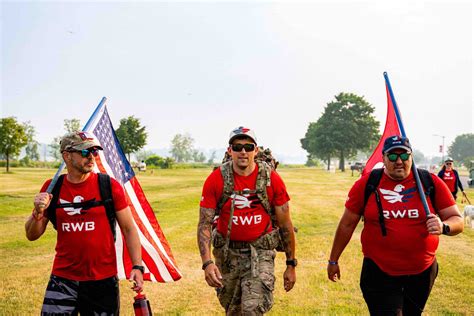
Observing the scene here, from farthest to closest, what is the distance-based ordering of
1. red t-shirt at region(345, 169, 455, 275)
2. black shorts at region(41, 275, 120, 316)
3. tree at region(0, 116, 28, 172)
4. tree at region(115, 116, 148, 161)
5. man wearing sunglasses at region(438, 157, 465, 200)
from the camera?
tree at region(115, 116, 148, 161) < tree at region(0, 116, 28, 172) < man wearing sunglasses at region(438, 157, 465, 200) < red t-shirt at region(345, 169, 455, 275) < black shorts at region(41, 275, 120, 316)

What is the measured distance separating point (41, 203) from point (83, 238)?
50cm

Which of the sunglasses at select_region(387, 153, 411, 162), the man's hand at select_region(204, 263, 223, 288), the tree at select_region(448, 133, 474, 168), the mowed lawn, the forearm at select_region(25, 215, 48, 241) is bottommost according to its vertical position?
the mowed lawn

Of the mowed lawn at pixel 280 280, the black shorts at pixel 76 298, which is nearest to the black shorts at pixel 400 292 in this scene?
the black shorts at pixel 76 298

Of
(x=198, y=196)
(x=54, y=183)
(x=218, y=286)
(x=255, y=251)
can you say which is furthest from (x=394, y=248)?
(x=198, y=196)

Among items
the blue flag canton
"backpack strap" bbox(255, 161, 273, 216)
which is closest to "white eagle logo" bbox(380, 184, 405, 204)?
"backpack strap" bbox(255, 161, 273, 216)

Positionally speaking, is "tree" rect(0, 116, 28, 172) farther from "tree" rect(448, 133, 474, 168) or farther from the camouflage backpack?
"tree" rect(448, 133, 474, 168)

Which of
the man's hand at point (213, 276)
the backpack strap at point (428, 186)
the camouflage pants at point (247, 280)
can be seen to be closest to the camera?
the backpack strap at point (428, 186)

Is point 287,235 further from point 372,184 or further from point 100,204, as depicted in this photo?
point 100,204

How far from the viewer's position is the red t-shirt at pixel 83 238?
4391 millimetres

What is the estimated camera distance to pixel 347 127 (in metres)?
95.9

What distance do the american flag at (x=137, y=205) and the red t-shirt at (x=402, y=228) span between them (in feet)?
10.4

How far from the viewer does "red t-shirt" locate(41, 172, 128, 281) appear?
4.39 metres

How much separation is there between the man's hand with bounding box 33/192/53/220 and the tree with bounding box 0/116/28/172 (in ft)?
174

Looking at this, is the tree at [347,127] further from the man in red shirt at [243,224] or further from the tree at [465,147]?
the tree at [465,147]
